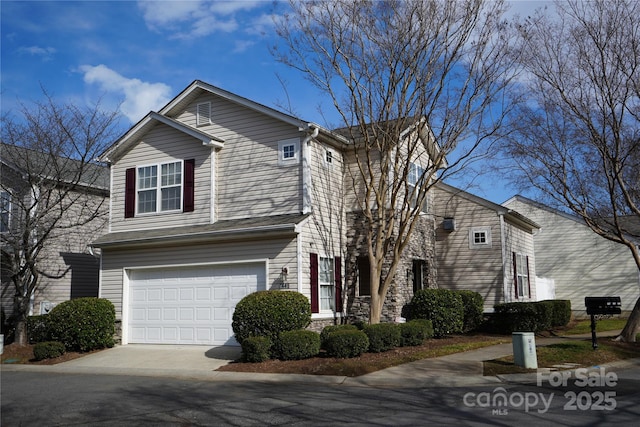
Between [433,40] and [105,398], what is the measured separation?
1230cm

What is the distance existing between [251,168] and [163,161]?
3.23m

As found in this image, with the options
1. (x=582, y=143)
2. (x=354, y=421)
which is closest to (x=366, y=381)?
(x=354, y=421)

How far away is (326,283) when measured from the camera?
18.3m

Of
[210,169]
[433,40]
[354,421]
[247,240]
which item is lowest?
[354,421]

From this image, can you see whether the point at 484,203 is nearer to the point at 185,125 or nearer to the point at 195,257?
the point at 195,257

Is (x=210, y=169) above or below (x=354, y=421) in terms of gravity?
above

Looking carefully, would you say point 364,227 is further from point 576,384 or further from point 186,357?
point 576,384

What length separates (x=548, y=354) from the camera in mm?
14336

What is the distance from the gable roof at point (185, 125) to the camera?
1809 centimetres

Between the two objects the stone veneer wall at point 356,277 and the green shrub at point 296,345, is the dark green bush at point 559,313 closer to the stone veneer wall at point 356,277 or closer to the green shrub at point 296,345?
the stone veneer wall at point 356,277

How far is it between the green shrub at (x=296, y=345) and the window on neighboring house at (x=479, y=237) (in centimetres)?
962

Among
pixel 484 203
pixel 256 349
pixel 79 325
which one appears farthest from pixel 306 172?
pixel 79 325

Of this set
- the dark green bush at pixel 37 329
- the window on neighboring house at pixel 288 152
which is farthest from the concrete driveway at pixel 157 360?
the window on neighboring house at pixel 288 152

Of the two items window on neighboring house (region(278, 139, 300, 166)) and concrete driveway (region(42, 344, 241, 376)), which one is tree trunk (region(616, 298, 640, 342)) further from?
concrete driveway (region(42, 344, 241, 376))
